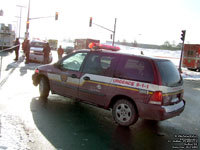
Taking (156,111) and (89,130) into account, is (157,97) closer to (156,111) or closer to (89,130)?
(156,111)

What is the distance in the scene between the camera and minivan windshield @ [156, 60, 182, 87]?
215 inches

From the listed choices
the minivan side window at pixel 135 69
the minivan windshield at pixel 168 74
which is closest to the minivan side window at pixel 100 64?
the minivan side window at pixel 135 69

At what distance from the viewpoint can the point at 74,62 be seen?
6902 mm

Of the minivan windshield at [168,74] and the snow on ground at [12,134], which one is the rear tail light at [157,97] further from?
the snow on ground at [12,134]

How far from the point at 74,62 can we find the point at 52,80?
1002 mm

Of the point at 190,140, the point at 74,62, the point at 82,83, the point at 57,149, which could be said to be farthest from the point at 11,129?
the point at 190,140

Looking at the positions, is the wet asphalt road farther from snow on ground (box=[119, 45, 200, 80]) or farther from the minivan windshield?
snow on ground (box=[119, 45, 200, 80])

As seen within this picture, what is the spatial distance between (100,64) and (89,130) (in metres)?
1.78

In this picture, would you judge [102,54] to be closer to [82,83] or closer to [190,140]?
[82,83]

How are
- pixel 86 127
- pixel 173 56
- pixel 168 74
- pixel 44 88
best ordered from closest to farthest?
pixel 86 127 → pixel 168 74 → pixel 44 88 → pixel 173 56

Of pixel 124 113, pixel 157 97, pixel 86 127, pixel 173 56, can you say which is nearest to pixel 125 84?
pixel 124 113

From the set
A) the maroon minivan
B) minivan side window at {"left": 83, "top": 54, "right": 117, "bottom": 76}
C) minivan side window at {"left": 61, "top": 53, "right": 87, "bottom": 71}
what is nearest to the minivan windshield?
the maroon minivan

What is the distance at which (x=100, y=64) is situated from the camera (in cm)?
629

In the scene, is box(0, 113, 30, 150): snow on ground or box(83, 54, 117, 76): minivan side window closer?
box(0, 113, 30, 150): snow on ground
